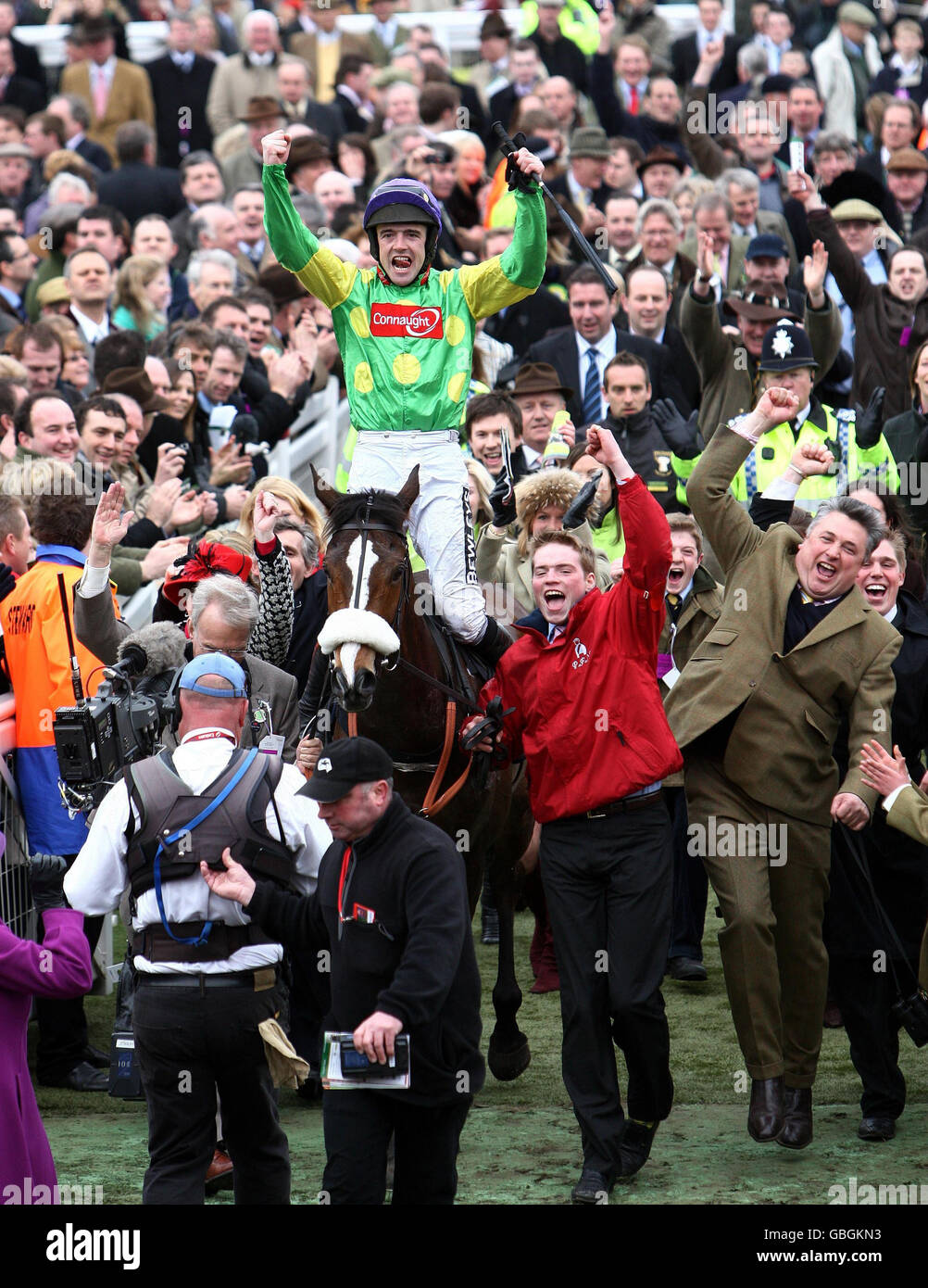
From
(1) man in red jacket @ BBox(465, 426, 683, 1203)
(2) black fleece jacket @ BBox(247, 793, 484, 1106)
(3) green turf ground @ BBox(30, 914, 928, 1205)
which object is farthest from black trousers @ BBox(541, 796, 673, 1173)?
(2) black fleece jacket @ BBox(247, 793, 484, 1106)

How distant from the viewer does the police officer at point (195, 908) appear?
17.7 feet

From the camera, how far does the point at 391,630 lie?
6.54 metres

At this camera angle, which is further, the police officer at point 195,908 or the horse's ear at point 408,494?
the horse's ear at point 408,494

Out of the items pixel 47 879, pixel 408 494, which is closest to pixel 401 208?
pixel 408 494

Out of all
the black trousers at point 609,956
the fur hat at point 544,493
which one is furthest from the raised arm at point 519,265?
the black trousers at point 609,956

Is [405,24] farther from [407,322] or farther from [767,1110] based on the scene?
[767,1110]

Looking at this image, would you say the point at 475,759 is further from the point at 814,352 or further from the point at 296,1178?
the point at 814,352

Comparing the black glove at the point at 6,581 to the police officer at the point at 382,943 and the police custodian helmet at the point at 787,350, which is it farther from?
the police custodian helmet at the point at 787,350

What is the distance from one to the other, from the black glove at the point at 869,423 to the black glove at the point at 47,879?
494 cm

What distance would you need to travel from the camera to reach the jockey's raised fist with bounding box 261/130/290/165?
7.23 metres

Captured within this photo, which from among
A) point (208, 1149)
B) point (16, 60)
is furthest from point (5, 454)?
point (16, 60)

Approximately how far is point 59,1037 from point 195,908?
2931mm

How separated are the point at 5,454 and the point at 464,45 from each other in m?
11.7

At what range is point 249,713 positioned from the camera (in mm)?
6957
